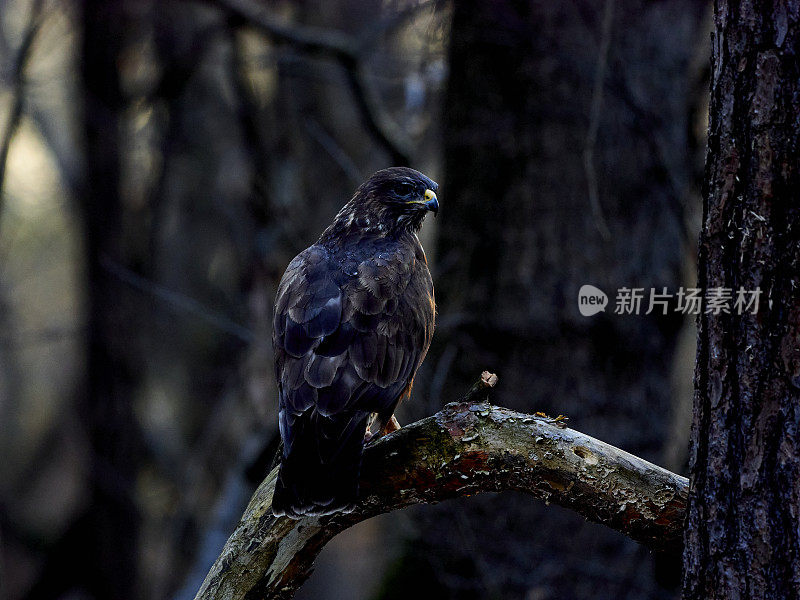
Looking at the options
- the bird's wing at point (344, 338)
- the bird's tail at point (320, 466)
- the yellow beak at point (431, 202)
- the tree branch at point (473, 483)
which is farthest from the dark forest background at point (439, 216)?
the bird's tail at point (320, 466)

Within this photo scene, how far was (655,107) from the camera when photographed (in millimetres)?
5520

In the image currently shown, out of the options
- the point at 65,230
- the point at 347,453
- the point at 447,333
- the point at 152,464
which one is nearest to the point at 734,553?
the point at 347,453

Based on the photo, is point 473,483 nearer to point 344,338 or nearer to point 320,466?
point 320,466

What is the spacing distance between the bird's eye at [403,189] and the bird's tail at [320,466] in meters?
1.34

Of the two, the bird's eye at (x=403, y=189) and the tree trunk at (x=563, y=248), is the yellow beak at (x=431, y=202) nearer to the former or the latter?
the bird's eye at (x=403, y=189)

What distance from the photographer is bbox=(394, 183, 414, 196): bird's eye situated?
159 inches

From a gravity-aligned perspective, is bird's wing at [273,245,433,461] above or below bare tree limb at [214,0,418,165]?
below

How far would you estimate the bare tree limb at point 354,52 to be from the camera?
6.14 metres

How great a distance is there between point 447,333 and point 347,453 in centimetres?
272

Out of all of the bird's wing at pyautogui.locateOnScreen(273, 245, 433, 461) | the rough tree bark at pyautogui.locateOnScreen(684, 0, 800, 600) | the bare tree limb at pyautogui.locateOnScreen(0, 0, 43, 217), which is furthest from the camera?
the bare tree limb at pyautogui.locateOnScreen(0, 0, 43, 217)

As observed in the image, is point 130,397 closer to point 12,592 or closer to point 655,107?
point 12,592

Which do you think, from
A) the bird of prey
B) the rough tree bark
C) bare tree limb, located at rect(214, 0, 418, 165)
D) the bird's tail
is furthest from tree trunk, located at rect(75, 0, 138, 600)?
the rough tree bark

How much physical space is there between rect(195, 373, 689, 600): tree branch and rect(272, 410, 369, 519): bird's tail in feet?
0.30

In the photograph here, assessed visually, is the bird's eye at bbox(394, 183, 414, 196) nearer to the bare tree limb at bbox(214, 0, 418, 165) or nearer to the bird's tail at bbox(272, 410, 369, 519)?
the bird's tail at bbox(272, 410, 369, 519)
